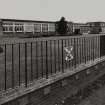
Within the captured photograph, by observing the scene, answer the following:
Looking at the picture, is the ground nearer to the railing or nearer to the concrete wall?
the concrete wall

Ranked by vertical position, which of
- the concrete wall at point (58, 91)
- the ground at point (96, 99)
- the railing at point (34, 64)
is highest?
the railing at point (34, 64)

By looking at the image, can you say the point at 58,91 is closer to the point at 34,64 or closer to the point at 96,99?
the point at 96,99

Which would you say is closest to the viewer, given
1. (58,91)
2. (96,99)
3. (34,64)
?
(58,91)

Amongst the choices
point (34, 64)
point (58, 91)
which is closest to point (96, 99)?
point (58, 91)

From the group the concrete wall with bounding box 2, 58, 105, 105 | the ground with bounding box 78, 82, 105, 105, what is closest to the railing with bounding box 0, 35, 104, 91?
the concrete wall with bounding box 2, 58, 105, 105

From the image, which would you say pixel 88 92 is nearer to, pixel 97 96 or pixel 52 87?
pixel 97 96

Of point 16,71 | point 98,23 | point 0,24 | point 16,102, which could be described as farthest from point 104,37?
point 98,23

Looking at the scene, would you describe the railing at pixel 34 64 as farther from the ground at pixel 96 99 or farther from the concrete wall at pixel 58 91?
the ground at pixel 96 99

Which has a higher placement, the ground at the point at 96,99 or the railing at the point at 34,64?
the railing at the point at 34,64

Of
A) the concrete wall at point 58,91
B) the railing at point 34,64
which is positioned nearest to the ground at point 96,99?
the concrete wall at point 58,91

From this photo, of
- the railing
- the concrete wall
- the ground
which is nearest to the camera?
the concrete wall

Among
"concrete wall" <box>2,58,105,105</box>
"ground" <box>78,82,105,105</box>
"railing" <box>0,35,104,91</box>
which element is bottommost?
"ground" <box>78,82,105,105</box>

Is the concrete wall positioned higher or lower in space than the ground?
higher

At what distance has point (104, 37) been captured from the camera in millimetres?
8305
